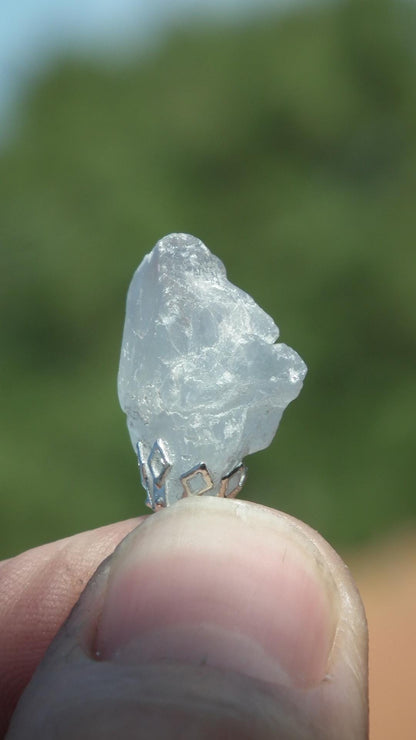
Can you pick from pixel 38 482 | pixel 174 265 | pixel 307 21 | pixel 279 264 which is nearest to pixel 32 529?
pixel 38 482

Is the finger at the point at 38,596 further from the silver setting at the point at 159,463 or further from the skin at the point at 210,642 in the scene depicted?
the skin at the point at 210,642

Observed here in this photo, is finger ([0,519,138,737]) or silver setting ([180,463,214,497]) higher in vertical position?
silver setting ([180,463,214,497])

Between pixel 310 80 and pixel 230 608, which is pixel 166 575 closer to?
pixel 230 608

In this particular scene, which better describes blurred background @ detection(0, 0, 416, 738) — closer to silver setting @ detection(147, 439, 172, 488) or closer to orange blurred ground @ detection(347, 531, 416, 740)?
orange blurred ground @ detection(347, 531, 416, 740)

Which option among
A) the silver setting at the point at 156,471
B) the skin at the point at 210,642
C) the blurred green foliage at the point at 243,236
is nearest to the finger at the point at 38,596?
the silver setting at the point at 156,471

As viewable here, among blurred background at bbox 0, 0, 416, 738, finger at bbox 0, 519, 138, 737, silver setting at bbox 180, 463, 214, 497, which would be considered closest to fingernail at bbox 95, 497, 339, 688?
silver setting at bbox 180, 463, 214, 497

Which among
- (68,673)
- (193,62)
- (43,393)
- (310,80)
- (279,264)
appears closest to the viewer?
(68,673)
